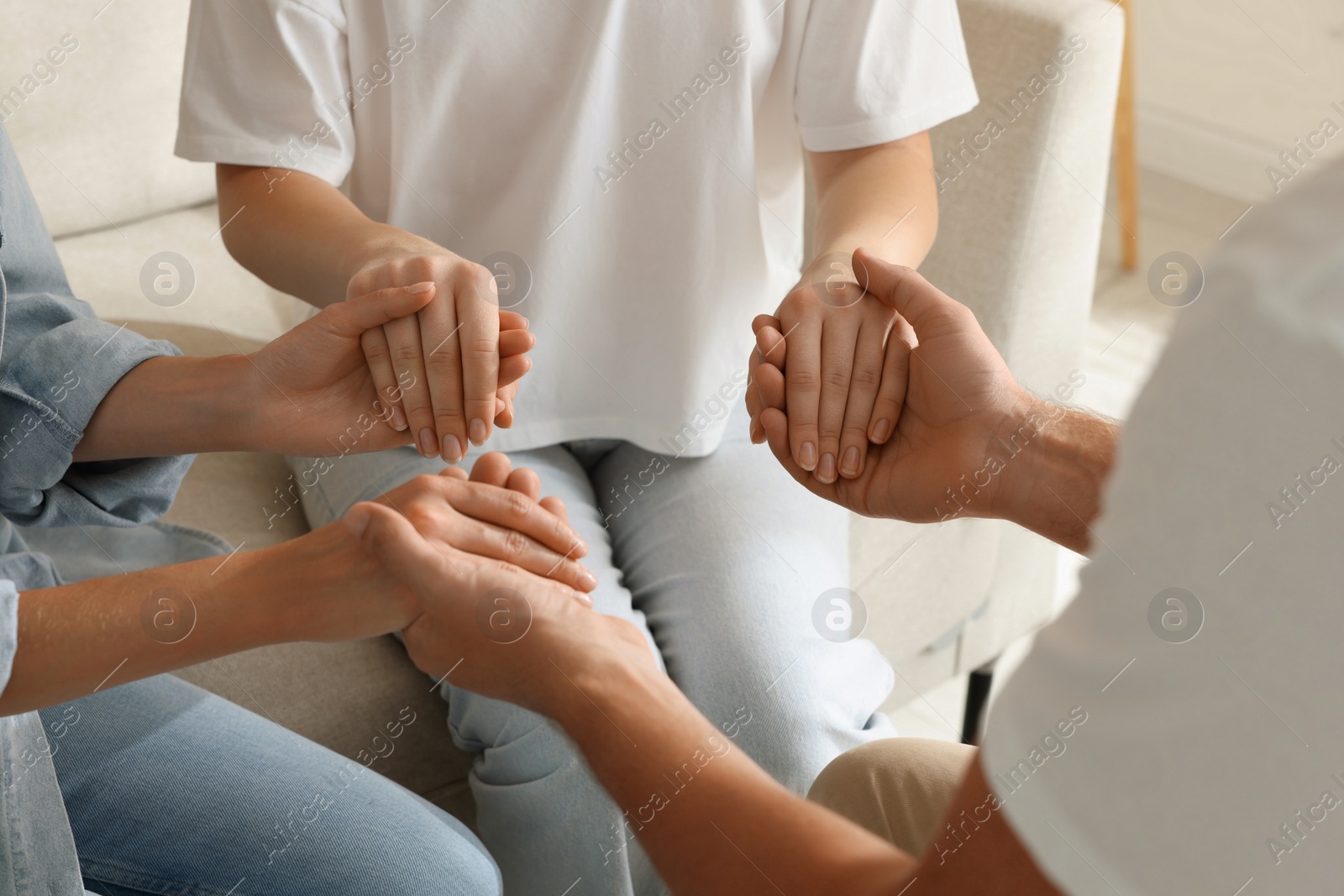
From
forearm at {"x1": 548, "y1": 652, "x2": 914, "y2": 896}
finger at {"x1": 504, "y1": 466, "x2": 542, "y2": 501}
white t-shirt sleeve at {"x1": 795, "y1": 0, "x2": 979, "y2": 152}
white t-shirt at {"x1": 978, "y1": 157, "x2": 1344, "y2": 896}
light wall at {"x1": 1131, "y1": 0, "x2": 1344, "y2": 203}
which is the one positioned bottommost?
light wall at {"x1": 1131, "y1": 0, "x2": 1344, "y2": 203}

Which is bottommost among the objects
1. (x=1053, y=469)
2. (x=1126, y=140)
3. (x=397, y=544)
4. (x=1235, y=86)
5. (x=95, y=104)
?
(x=1235, y=86)

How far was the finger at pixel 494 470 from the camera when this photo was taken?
0.87 m

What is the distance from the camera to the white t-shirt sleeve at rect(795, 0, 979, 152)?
3.31 feet

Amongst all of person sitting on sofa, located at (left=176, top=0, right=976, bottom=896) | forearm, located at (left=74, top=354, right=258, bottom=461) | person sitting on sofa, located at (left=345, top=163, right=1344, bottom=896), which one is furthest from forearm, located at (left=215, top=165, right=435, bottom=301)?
person sitting on sofa, located at (left=345, top=163, right=1344, bottom=896)

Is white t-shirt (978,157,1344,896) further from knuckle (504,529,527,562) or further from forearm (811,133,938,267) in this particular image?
forearm (811,133,938,267)

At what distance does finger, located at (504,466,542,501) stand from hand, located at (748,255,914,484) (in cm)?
19

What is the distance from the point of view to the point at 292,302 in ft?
4.77

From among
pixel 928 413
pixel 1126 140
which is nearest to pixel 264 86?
pixel 928 413

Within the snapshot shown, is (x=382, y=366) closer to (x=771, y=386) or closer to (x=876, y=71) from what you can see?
(x=771, y=386)

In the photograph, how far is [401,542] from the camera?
76 centimetres

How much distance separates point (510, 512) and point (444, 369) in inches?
5.2

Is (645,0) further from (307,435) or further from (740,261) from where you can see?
(307,435)

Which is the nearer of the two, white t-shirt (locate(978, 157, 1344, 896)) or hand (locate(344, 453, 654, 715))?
white t-shirt (locate(978, 157, 1344, 896))

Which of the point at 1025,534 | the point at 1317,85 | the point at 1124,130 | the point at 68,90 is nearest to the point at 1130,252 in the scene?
the point at 1124,130
